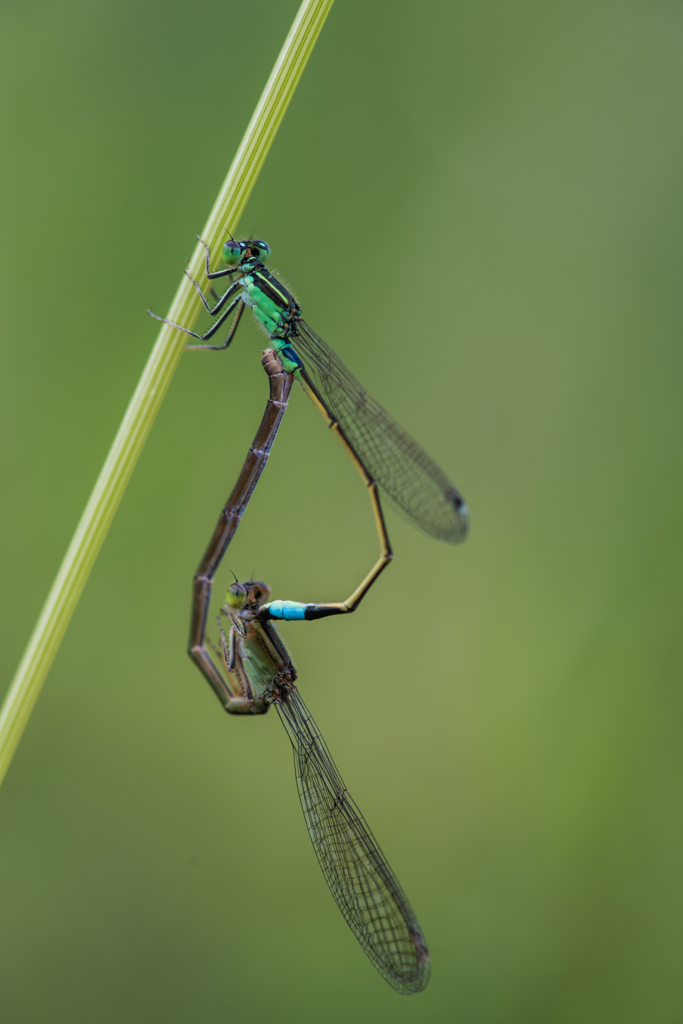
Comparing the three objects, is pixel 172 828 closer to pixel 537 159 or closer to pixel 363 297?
pixel 363 297

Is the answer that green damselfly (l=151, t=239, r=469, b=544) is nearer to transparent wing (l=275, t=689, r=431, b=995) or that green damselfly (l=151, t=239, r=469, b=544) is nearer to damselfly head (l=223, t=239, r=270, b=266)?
damselfly head (l=223, t=239, r=270, b=266)

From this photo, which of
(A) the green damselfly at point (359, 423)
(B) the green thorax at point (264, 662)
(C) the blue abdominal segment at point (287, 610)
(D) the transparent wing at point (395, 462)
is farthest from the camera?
(D) the transparent wing at point (395, 462)

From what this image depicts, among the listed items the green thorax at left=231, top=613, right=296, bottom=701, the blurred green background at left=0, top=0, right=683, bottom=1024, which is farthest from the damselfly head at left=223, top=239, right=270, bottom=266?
the green thorax at left=231, top=613, right=296, bottom=701

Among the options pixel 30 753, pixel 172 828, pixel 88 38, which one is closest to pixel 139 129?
pixel 88 38

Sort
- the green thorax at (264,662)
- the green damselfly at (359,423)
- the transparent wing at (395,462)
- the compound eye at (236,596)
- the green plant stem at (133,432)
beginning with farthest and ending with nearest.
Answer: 1. the transparent wing at (395,462)
2. the green damselfly at (359,423)
3. the green thorax at (264,662)
4. the compound eye at (236,596)
5. the green plant stem at (133,432)

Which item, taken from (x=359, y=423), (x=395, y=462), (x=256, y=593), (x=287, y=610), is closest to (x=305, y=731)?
(x=287, y=610)

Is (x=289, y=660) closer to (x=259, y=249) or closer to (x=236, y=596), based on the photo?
(x=236, y=596)

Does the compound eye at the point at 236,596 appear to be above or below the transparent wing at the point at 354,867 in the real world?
above

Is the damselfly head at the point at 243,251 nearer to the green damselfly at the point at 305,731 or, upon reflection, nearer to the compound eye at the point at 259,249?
the compound eye at the point at 259,249

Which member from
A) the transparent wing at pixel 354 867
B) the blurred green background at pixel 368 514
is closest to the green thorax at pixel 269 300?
the blurred green background at pixel 368 514
